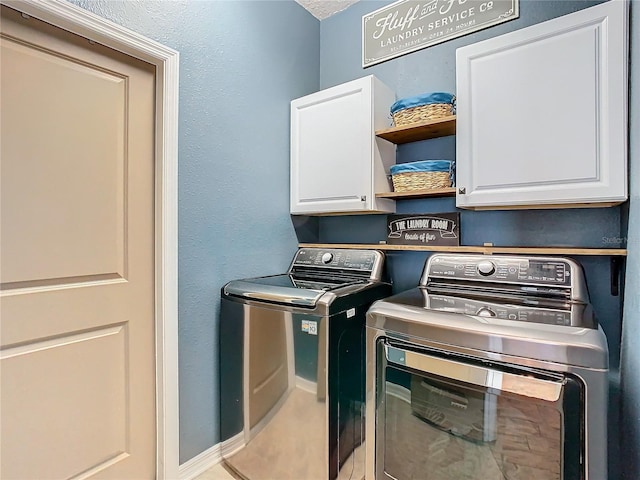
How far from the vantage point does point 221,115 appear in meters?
1.80

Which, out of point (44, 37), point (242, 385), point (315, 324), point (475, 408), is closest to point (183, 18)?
point (44, 37)

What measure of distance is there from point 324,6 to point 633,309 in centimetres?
235

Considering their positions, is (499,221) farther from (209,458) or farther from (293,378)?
(209,458)

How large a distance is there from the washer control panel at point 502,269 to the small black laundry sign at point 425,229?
18 centimetres

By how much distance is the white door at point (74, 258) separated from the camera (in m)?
1.23

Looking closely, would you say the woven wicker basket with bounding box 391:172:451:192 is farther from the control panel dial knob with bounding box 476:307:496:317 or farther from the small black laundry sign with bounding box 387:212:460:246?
the control panel dial knob with bounding box 476:307:496:317

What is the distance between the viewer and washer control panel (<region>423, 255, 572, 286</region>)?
1.42 meters

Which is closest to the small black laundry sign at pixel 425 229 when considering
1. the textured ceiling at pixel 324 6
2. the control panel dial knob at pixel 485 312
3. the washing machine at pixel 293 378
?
the washing machine at pixel 293 378

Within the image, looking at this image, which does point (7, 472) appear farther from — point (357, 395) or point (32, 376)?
point (357, 395)

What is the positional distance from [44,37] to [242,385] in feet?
5.34

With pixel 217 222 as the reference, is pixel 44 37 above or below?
above

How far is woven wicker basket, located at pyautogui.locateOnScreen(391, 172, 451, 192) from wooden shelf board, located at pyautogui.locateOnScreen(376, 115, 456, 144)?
0.73 ft

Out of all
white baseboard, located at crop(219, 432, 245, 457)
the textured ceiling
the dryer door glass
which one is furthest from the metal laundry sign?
white baseboard, located at crop(219, 432, 245, 457)

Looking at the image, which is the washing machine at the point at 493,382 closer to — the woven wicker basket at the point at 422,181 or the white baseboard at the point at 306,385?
the white baseboard at the point at 306,385
